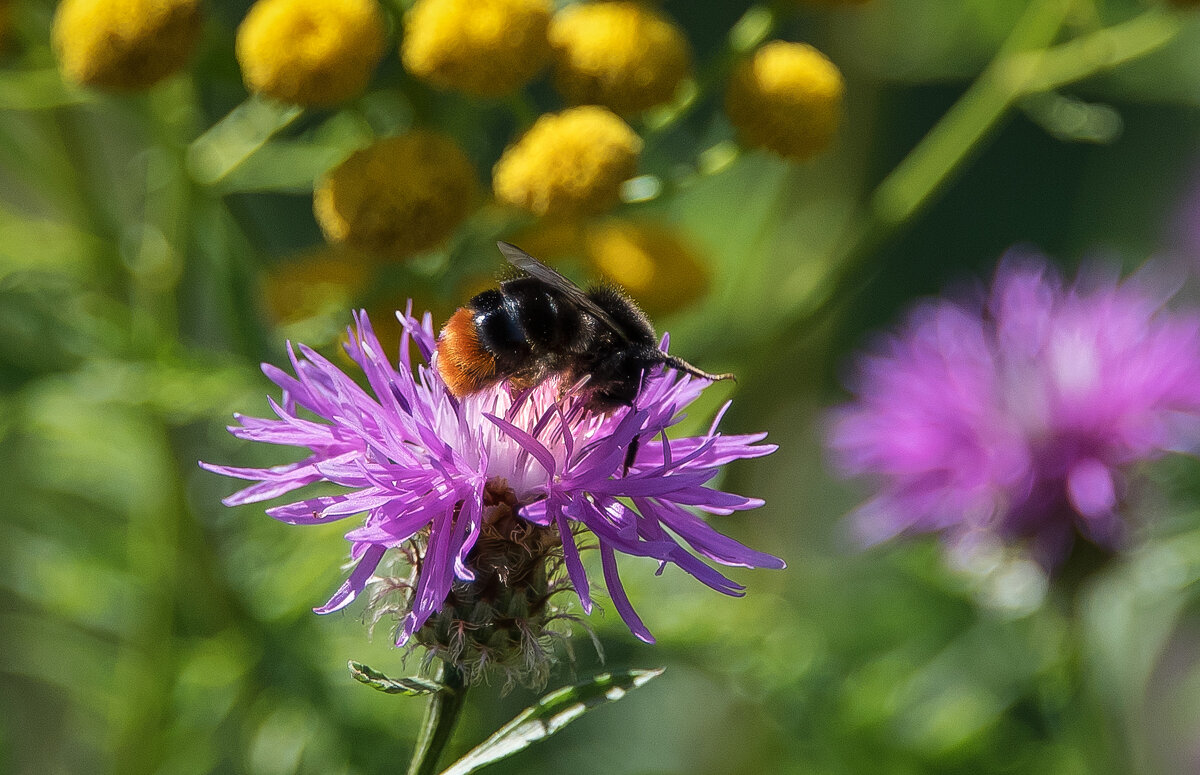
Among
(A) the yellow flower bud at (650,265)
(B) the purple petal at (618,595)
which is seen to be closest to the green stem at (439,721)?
(B) the purple petal at (618,595)

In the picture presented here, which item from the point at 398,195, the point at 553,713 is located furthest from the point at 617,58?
the point at 553,713

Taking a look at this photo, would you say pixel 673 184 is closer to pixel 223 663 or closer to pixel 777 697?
pixel 777 697

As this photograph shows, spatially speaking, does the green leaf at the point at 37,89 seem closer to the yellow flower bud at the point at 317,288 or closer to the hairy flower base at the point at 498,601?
the yellow flower bud at the point at 317,288

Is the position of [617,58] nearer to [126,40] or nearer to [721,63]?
[721,63]

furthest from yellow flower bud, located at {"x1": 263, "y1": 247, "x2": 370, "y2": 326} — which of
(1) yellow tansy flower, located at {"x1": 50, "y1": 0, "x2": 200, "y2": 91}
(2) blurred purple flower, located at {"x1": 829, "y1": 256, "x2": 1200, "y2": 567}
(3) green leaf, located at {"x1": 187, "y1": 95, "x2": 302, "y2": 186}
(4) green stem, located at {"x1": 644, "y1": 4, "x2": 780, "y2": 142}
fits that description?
(2) blurred purple flower, located at {"x1": 829, "y1": 256, "x2": 1200, "y2": 567}

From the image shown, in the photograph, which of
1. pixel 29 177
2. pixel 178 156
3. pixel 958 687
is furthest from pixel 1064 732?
pixel 29 177

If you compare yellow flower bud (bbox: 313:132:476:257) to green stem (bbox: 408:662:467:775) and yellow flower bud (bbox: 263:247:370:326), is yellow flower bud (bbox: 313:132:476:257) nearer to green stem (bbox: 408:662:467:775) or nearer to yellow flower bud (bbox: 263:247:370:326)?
yellow flower bud (bbox: 263:247:370:326)
